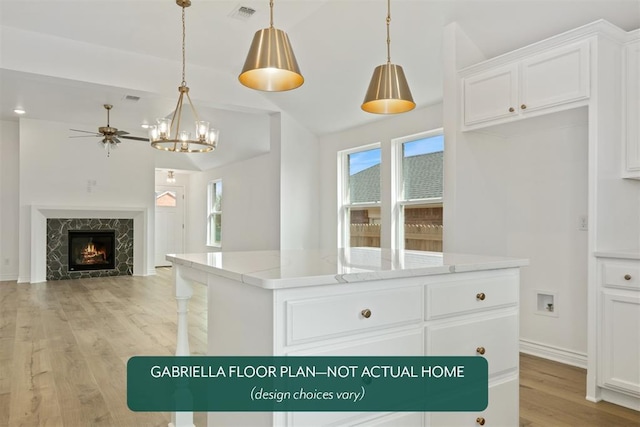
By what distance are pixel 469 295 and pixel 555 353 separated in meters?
2.10

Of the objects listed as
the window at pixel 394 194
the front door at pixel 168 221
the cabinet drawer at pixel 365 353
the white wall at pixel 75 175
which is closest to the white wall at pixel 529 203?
the window at pixel 394 194

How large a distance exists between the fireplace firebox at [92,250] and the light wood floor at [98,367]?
Answer: 6.98 ft

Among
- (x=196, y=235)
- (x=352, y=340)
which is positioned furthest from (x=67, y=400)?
(x=196, y=235)

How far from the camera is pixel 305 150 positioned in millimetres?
6043

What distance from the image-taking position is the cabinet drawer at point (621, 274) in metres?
2.44

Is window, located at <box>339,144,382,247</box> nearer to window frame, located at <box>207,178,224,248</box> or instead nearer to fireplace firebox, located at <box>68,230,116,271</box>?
window frame, located at <box>207,178,224,248</box>

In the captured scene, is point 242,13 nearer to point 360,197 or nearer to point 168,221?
point 360,197

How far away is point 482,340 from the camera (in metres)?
1.84

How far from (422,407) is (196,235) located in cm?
908

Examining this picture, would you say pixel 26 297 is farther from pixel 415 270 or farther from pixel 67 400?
pixel 415 270

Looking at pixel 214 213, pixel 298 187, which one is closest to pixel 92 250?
pixel 214 213

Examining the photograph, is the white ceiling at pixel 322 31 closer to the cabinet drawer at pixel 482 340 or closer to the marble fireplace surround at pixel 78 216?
the cabinet drawer at pixel 482 340

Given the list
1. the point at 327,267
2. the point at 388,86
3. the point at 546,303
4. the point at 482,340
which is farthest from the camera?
the point at 546,303

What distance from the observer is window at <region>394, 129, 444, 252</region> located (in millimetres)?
4586
